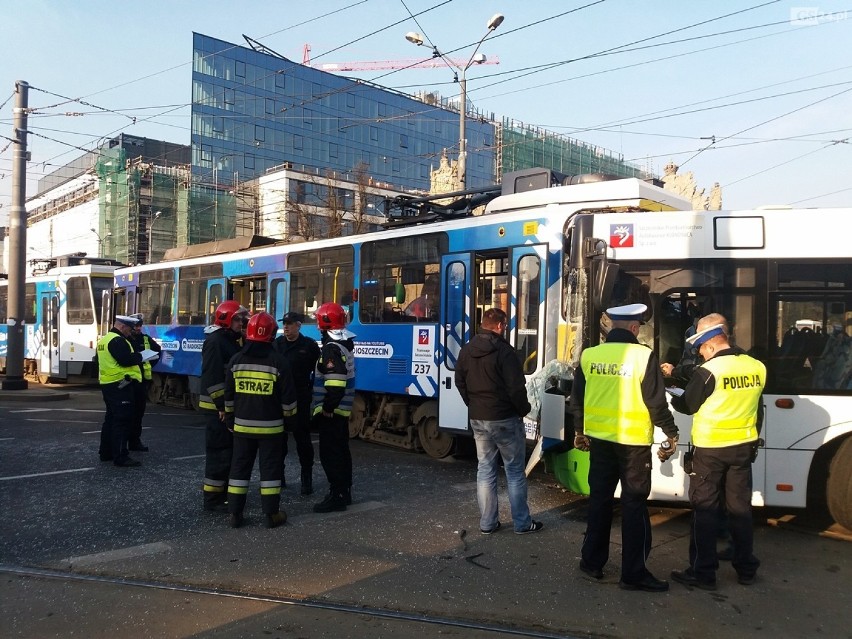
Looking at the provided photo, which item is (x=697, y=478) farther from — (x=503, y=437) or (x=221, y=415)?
(x=221, y=415)

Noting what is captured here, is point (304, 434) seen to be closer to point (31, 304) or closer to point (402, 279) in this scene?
point (402, 279)

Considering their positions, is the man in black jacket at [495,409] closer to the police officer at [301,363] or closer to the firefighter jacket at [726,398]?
the firefighter jacket at [726,398]

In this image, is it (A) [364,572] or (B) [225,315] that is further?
(B) [225,315]

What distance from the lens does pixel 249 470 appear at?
20.3 ft

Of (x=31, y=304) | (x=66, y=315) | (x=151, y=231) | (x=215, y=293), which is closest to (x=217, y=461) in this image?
(x=215, y=293)

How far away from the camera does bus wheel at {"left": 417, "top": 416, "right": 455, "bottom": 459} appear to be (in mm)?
9406

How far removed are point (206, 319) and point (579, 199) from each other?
8808 millimetres

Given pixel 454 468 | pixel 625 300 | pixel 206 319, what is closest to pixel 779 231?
pixel 625 300

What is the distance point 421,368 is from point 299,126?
174ft

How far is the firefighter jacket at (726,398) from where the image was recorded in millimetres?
4695

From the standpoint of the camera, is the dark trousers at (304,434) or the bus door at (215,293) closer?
the dark trousers at (304,434)

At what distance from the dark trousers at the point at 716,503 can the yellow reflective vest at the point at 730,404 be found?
8 cm

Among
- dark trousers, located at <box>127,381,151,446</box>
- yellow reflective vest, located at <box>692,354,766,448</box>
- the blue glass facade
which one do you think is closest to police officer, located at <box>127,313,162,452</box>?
dark trousers, located at <box>127,381,151,446</box>

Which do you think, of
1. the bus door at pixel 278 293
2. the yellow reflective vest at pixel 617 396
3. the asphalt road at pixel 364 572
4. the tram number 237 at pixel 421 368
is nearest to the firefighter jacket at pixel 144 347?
the asphalt road at pixel 364 572
